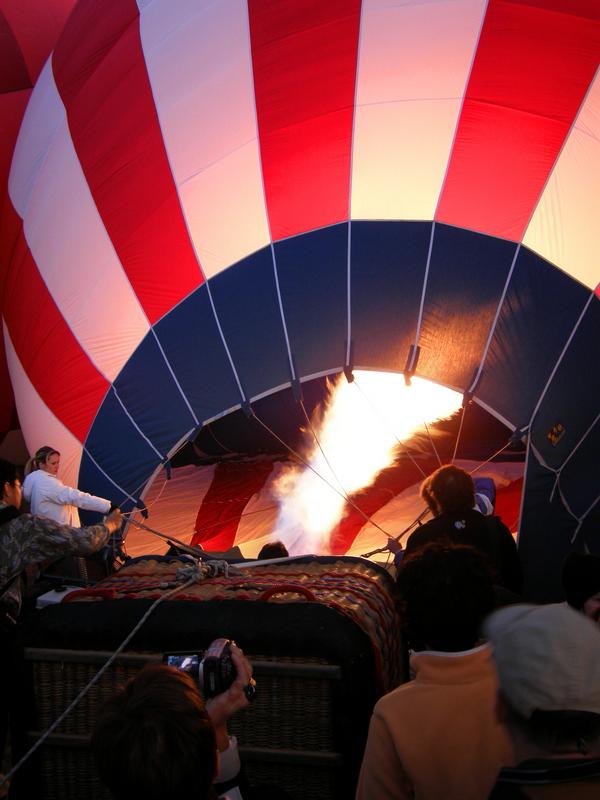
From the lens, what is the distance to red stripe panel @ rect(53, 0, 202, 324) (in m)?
4.02

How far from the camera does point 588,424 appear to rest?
11.1 feet

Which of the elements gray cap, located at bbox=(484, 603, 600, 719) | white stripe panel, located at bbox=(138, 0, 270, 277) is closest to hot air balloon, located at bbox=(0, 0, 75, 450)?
white stripe panel, located at bbox=(138, 0, 270, 277)

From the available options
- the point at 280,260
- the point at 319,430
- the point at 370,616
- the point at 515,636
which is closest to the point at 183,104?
the point at 280,260

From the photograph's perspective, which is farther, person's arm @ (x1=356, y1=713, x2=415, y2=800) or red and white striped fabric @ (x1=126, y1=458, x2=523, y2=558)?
red and white striped fabric @ (x1=126, y1=458, x2=523, y2=558)

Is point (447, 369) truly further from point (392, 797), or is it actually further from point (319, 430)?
point (392, 797)

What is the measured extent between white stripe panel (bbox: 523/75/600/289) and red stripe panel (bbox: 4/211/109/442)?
2131mm

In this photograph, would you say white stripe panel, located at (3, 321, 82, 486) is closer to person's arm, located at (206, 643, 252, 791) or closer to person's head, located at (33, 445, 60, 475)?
person's head, located at (33, 445, 60, 475)

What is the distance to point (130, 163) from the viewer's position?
163 inches

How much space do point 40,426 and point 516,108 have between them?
2807mm

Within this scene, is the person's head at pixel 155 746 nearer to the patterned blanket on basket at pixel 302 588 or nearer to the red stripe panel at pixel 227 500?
the patterned blanket on basket at pixel 302 588

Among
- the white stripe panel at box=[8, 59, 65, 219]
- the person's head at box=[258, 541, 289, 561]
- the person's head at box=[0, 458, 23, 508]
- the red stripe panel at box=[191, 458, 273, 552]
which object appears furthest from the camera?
the white stripe panel at box=[8, 59, 65, 219]

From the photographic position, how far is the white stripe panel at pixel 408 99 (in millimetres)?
3693

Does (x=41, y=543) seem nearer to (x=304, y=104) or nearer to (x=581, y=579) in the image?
(x=581, y=579)

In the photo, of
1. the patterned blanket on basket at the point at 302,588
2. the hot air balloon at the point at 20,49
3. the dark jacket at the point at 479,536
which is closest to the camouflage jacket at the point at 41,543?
the patterned blanket on basket at the point at 302,588
